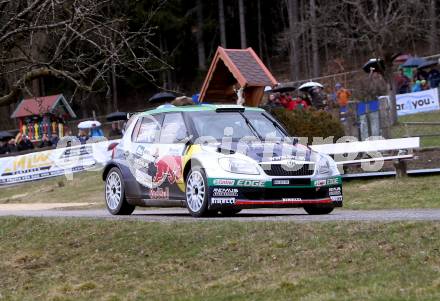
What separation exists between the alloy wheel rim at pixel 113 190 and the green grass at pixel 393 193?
4.16 m

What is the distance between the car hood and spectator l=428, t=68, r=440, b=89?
71.5 feet

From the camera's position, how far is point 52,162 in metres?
31.7

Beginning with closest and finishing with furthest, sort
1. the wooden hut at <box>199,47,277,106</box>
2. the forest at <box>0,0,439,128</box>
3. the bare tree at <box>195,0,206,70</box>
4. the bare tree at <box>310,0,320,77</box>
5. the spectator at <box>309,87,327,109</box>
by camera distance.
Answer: the wooden hut at <box>199,47,277,106</box>
the spectator at <box>309,87,327,109</box>
the forest at <box>0,0,439,128</box>
the bare tree at <box>310,0,320,77</box>
the bare tree at <box>195,0,206,70</box>

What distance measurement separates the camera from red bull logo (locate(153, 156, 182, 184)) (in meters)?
13.1

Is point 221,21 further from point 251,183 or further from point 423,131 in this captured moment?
point 251,183

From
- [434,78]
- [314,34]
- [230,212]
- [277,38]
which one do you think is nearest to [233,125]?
[230,212]

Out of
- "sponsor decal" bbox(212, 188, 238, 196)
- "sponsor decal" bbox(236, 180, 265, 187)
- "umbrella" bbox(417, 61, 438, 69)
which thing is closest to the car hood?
"sponsor decal" bbox(236, 180, 265, 187)

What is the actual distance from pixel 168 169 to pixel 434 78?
22.3 m

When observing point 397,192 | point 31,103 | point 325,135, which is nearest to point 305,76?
point 31,103

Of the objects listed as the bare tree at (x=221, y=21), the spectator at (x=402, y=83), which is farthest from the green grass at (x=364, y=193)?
the bare tree at (x=221, y=21)

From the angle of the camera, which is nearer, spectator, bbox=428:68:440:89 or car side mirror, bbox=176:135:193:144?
car side mirror, bbox=176:135:193:144

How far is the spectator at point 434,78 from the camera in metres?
33.6

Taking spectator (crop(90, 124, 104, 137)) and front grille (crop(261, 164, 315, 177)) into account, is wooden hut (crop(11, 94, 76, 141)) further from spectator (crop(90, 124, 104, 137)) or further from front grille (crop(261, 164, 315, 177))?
front grille (crop(261, 164, 315, 177))

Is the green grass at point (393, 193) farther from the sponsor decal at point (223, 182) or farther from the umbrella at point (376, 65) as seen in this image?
the umbrella at point (376, 65)
